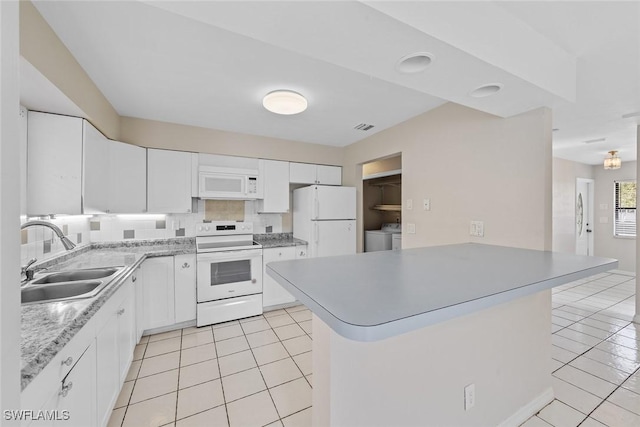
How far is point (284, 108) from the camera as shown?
93.6 inches

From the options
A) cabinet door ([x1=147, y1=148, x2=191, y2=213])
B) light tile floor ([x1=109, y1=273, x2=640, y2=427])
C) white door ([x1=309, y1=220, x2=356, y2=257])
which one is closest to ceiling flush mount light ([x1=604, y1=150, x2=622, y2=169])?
light tile floor ([x1=109, y1=273, x2=640, y2=427])

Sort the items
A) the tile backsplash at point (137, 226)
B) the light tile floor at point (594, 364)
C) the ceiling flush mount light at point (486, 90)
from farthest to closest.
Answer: the tile backsplash at point (137, 226) < the light tile floor at point (594, 364) < the ceiling flush mount light at point (486, 90)

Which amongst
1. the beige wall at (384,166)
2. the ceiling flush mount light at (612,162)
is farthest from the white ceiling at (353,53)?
the ceiling flush mount light at (612,162)

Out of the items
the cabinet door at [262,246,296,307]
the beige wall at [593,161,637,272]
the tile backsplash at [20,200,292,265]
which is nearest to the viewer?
the tile backsplash at [20,200,292,265]

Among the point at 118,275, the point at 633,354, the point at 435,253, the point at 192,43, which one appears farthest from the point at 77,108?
the point at 633,354

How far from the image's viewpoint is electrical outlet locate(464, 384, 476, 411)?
1.37 m

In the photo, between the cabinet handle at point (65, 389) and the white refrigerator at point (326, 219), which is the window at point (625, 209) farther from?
the cabinet handle at point (65, 389)

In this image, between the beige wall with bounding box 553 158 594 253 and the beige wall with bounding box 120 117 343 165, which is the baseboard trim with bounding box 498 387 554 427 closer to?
the beige wall with bounding box 120 117 343 165

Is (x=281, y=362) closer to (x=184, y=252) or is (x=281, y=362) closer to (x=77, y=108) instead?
(x=184, y=252)

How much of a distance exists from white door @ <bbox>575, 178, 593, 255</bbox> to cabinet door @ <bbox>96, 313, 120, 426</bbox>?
7.96m

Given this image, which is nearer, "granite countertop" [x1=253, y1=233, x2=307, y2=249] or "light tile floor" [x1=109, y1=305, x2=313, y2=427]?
"light tile floor" [x1=109, y1=305, x2=313, y2=427]

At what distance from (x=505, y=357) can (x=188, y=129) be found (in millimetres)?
3802

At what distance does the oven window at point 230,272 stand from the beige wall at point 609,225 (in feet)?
23.5

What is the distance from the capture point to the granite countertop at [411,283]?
74 centimetres
